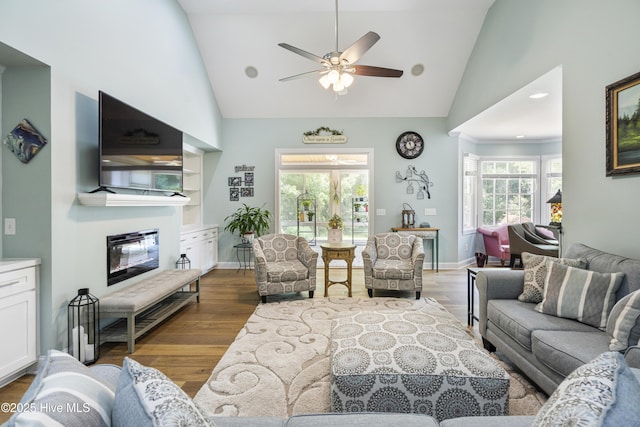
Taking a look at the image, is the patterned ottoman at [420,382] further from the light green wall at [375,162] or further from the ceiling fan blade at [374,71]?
the light green wall at [375,162]

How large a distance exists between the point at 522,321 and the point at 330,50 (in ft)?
14.9

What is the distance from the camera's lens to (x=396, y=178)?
6004mm

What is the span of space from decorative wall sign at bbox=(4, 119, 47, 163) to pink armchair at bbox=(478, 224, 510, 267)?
6673 mm

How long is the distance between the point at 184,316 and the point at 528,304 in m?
3.38

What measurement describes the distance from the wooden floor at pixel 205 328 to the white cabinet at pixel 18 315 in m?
0.16

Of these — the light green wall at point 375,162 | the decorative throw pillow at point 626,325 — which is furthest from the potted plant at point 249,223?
the decorative throw pillow at point 626,325

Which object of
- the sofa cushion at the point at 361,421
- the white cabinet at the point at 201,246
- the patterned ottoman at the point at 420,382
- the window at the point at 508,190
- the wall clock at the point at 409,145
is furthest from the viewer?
the window at the point at 508,190

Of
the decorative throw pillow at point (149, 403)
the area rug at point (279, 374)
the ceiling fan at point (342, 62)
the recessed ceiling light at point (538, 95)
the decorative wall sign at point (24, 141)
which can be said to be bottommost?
the area rug at point (279, 374)

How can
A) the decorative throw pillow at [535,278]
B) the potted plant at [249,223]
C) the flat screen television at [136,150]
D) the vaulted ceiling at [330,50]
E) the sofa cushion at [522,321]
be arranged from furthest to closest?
the potted plant at [249,223]
the vaulted ceiling at [330,50]
the flat screen television at [136,150]
the decorative throw pillow at [535,278]
the sofa cushion at [522,321]

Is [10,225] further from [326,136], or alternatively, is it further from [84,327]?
[326,136]

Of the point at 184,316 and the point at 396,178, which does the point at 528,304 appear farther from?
the point at 396,178

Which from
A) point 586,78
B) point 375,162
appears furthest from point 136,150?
point 586,78

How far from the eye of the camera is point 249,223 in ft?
18.4

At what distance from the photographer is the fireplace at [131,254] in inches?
119
